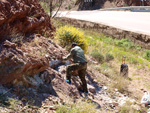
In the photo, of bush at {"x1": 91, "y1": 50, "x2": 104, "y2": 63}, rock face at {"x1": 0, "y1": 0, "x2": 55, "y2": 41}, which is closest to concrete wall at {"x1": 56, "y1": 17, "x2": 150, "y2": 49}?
bush at {"x1": 91, "y1": 50, "x2": 104, "y2": 63}

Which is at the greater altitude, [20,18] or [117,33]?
[20,18]

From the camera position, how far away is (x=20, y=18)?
660 centimetres

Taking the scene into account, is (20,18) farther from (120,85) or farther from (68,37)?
(120,85)

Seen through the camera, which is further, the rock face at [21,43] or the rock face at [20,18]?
the rock face at [20,18]

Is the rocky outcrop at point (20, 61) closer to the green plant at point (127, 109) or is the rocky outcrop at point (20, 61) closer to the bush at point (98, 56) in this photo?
the green plant at point (127, 109)

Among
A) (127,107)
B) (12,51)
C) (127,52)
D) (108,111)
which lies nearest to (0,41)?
(12,51)

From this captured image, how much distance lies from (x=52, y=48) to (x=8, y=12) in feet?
6.47

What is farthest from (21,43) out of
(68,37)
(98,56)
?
(98,56)

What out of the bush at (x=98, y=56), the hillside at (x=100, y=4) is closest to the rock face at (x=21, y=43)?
the bush at (x=98, y=56)

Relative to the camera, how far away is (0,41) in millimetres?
5180

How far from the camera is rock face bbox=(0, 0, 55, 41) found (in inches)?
221

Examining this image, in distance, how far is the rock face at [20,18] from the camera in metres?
5.61

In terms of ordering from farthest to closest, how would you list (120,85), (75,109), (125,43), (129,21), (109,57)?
(129,21)
(125,43)
(109,57)
(120,85)
(75,109)

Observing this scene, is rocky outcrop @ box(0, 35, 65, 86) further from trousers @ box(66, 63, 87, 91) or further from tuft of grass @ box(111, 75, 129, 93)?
tuft of grass @ box(111, 75, 129, 93)
